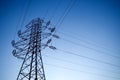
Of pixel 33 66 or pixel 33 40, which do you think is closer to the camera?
pixel 33 66

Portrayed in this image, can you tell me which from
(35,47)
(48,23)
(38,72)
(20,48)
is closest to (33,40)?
(35,47)

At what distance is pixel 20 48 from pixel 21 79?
10.6 ft

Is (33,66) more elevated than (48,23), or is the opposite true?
(48,23)

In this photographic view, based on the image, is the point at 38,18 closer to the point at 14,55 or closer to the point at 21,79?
the point at 14,55

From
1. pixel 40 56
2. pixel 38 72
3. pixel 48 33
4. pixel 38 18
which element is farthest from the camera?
pixel 38 18

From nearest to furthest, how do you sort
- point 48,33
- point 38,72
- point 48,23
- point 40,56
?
point 38,72, point 40,56, point 48,33, point 48,23

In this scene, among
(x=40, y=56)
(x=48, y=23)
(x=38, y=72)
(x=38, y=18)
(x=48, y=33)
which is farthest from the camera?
(x=38, y=18)

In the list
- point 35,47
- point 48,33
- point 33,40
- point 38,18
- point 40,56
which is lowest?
point 40,56

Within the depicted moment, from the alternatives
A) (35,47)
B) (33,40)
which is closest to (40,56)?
(35,47)

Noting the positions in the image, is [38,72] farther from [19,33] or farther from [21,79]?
[19,33]

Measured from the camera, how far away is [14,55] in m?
11.7

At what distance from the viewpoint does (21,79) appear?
9836 millimetres

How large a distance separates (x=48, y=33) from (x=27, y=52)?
2713 millimetres

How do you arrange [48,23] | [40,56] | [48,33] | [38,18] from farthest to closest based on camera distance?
1. [38,18]
2. [48,23]
3. [48,33]
4. [40,56]
